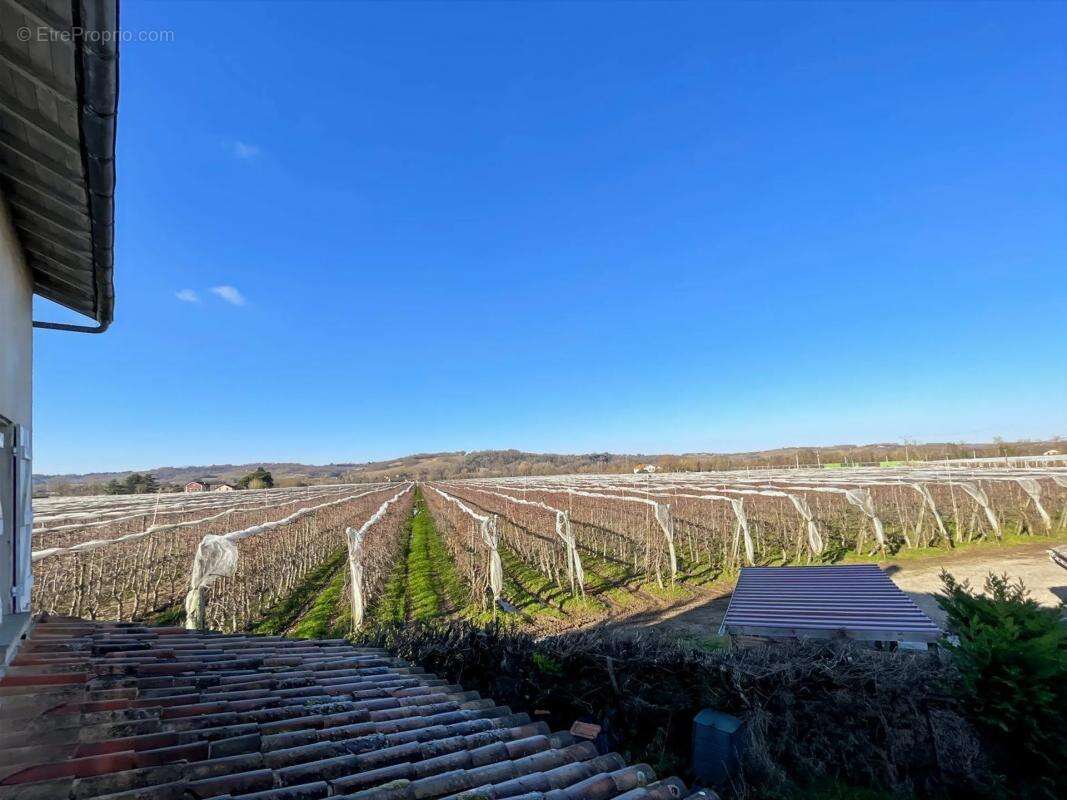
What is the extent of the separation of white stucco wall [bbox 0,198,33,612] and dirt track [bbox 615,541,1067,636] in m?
11.6

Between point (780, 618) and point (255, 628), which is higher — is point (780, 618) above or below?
above

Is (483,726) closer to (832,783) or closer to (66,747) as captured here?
(66,747)

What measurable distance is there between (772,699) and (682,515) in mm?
21600

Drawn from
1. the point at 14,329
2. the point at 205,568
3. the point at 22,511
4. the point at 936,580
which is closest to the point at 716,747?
the point at 22,511

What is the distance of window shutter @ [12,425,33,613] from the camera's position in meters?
4.54

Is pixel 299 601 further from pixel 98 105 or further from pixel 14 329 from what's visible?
pixel 98 105

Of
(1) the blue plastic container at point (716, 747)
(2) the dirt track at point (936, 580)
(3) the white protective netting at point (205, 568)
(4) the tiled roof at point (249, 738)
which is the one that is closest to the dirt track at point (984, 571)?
(2) the dirt track at point (936, 580)

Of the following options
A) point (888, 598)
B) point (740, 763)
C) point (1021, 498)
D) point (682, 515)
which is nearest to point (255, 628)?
point (740, 763)

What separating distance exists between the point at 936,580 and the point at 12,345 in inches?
838

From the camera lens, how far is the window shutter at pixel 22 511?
454cm

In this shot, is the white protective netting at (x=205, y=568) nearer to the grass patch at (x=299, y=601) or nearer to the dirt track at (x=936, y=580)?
the grass patch at (x=299, y=601)

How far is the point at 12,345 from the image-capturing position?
420 cm

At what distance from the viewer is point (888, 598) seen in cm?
855

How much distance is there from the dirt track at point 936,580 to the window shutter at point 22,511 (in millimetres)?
11277
